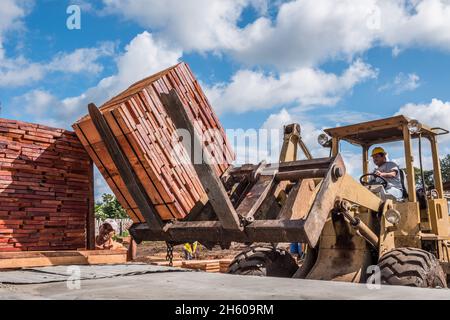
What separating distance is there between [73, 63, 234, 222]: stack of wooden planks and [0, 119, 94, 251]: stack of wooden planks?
78cm

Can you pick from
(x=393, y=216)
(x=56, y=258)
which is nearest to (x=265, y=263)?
(x=393, y=216)

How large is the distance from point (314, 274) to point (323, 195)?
1.52m

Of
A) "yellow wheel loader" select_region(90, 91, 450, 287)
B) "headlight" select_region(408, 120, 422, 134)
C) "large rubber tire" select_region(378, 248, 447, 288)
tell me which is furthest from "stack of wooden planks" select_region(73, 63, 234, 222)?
"headlight" select_region(408, 120, 422, 134)

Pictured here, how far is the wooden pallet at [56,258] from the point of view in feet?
18.4

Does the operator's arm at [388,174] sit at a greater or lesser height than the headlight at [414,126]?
lesser

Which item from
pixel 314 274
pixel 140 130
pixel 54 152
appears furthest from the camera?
pixel 54 152

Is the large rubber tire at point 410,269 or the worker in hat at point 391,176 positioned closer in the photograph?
the large rubber tire at point 410,269

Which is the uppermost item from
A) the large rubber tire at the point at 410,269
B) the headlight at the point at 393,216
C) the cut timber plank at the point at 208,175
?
the cut timber plank at the point at 208,175

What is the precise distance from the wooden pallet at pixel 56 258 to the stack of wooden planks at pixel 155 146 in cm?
101

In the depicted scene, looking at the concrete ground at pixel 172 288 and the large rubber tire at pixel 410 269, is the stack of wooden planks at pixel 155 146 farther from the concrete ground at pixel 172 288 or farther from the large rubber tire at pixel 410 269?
the large rubber tire at pixel 410 269

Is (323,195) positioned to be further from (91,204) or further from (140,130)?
(91,204)

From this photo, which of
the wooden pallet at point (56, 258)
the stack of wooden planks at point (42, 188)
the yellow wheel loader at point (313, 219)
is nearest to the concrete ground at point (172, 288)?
the yellow wheel loader at point (313, 219)
